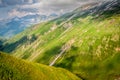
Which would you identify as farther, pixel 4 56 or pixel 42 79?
pixel 42 79

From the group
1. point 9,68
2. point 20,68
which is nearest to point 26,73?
point 20,68

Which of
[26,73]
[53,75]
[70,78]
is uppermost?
[26,73]

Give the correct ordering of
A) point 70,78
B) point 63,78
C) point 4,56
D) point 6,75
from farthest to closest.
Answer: point 70,78 < point 63,78 < point 4,56 < point 6,75

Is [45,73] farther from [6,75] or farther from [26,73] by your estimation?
[6,75]

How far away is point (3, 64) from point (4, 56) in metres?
6.04

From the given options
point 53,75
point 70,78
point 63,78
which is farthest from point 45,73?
point 70,78

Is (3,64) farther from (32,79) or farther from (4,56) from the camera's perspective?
(32,79)

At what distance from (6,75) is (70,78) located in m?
67.0

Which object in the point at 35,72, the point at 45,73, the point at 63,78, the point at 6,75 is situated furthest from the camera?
the point at 63,78

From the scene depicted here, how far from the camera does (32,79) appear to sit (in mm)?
93125

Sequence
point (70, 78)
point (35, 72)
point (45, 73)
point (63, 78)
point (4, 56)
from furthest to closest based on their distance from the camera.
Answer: point (70, 78), point (63, 78), point (45, 73), point (35, 72), point (4, 56)

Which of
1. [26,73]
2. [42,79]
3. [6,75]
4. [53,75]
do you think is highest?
[6,75]

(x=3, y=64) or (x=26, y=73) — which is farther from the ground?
(x=3, y=64)

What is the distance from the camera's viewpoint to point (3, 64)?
85562 millimetres
